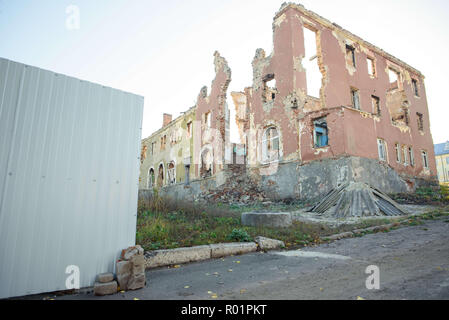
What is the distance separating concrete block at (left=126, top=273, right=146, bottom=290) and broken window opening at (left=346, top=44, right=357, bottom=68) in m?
18.9

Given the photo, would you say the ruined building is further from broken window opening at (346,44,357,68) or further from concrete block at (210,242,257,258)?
concrete block at (210,242,257,258)

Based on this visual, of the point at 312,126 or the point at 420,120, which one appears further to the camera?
the point at 420,120

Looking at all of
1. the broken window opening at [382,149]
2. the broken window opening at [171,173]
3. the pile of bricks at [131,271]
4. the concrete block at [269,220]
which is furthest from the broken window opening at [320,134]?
the broken window opening at [171,173]

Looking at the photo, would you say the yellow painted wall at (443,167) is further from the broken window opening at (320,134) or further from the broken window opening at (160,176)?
the broken window opening at (160,176)

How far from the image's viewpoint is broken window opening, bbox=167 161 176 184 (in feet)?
81.2

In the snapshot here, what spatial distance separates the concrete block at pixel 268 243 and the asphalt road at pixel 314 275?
0.35 m

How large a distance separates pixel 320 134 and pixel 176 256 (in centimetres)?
1252

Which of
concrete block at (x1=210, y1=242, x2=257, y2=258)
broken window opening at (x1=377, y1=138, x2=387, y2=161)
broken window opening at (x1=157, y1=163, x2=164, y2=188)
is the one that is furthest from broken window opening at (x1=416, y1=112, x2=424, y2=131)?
broken window opening at (x1=157, y1=163, x2=164, y2=188)

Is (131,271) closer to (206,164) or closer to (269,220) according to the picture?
(269,220)

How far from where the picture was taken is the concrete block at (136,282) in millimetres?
2961

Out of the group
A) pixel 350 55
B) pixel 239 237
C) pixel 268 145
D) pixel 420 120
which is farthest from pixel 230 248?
pixel 420 120

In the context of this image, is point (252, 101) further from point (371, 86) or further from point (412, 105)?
point (412, 105)

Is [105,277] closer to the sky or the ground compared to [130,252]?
closer to the ground

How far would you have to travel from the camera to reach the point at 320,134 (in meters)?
14.6
